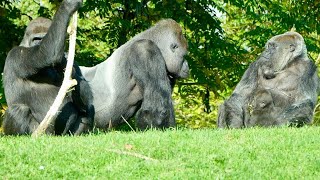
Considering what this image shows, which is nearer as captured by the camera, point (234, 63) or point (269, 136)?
point (269, 136)

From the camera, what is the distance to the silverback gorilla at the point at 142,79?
408 inches

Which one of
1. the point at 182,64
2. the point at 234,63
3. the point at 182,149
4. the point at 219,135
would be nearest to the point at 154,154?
the point at 182,149

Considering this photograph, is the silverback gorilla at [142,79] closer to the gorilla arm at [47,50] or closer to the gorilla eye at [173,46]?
the gorilla eye at [173,46]

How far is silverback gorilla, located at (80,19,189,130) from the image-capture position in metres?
10.4

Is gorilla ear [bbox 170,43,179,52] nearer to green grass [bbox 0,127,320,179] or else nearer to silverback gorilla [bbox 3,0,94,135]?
silverback gorilla [bbox 3,0,94,135]

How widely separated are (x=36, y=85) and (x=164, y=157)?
342cm

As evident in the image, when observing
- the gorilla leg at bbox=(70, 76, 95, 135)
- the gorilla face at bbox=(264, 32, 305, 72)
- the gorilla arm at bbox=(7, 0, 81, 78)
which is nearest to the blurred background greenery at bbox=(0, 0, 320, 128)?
the gorilla face at bbox=(264, 32, 305, 72)

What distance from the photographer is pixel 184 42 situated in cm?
1130

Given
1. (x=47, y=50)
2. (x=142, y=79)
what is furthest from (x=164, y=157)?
(x=142, y=79)

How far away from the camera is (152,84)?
407 inches

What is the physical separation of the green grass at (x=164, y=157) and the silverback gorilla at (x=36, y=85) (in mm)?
1669

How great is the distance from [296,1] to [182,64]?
23.9ft

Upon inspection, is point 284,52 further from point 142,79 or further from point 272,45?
point 142,79

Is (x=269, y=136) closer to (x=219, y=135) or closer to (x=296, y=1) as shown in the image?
(x=219, y=135)
